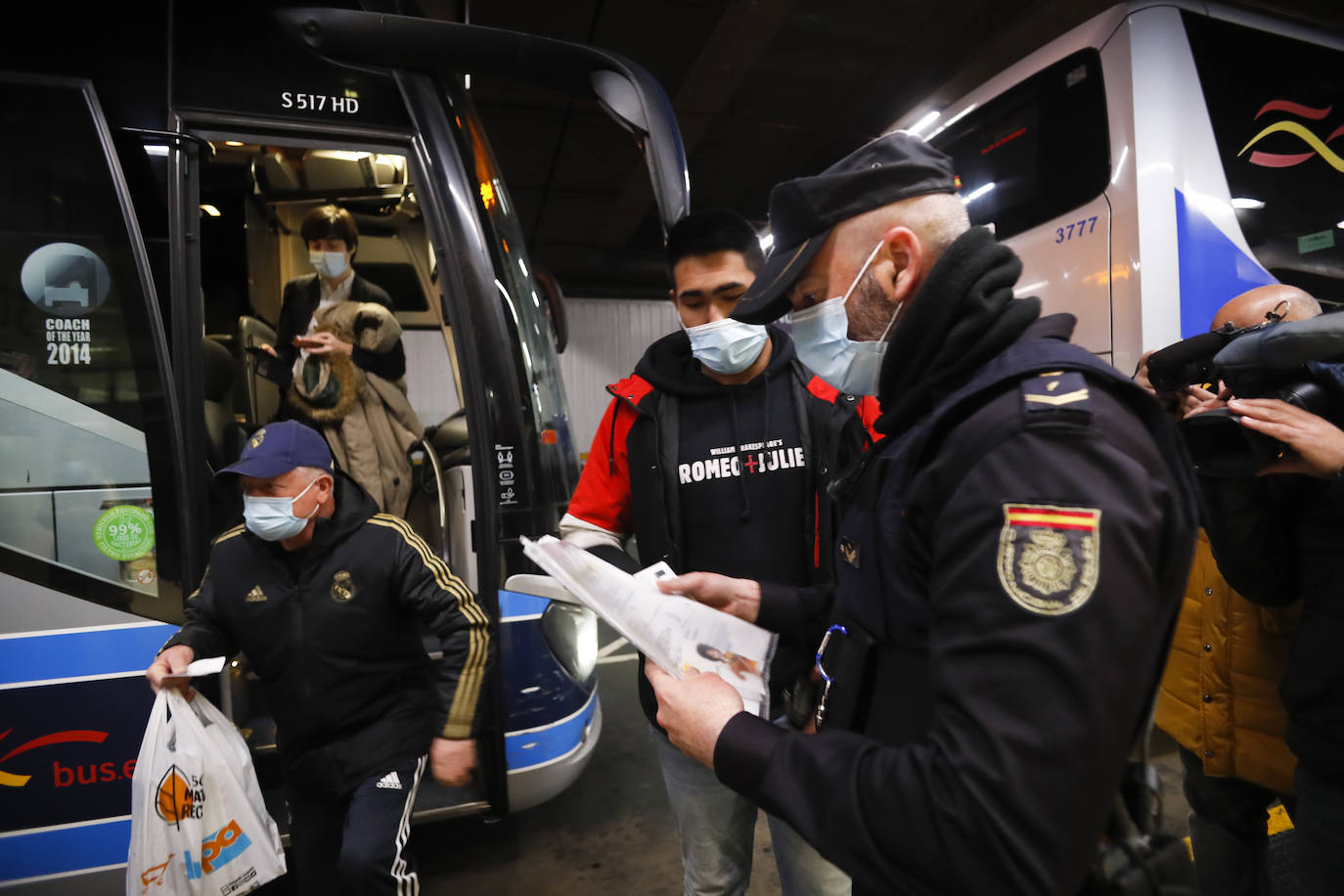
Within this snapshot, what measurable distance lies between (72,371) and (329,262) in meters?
1.52

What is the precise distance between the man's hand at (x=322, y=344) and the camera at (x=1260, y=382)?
11.1 feet

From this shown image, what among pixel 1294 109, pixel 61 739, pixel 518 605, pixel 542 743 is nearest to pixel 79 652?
pixel 61 739

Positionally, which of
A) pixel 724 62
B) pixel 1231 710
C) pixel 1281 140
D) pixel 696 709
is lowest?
pixel 1231 710

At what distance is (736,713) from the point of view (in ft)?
2.87

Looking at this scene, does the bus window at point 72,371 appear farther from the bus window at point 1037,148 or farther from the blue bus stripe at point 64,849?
the bus window at point 1037,148

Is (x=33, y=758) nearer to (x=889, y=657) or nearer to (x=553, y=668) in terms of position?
(x=553, y=668)

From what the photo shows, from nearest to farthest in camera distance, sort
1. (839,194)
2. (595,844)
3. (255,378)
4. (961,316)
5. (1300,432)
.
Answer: (961,316) < (839,194) < (1300,432) < (595,844) < (255,378)

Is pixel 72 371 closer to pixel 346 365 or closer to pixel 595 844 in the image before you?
pixel 346 365

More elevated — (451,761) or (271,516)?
(271,516)

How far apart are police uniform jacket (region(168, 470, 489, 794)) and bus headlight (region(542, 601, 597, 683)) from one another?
639 millimetres

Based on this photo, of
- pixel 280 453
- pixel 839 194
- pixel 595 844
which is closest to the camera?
pixel 839 194

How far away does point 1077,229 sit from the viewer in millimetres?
3264

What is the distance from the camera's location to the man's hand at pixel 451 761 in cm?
191

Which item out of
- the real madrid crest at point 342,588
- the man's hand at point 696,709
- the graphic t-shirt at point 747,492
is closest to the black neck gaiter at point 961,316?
the man's hand at point 696,709
